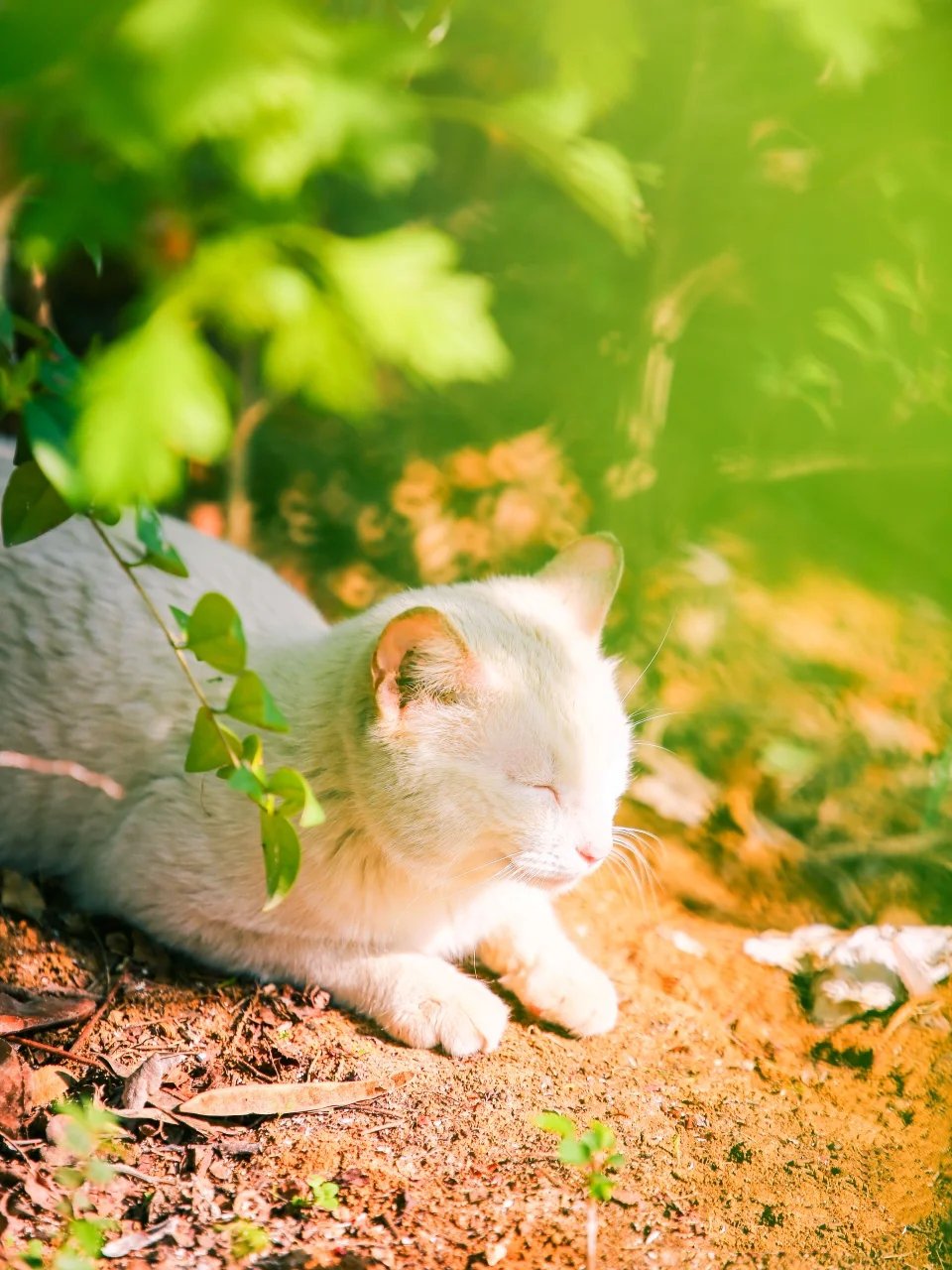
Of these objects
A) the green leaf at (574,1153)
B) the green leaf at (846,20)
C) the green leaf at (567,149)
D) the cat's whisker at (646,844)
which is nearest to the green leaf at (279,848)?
the green leaf at (574,1153)

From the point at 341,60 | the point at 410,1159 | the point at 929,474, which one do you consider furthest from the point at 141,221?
the point at 929,474

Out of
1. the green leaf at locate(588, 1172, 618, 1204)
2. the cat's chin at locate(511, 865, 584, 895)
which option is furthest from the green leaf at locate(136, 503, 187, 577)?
the green leaf at locate(588, 1172, 618, 1204)

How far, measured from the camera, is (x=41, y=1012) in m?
2.23

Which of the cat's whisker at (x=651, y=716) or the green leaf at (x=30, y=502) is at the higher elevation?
the green leaf at (x=30, y=502)

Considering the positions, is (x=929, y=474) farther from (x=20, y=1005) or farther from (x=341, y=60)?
(x=20, y=1005)

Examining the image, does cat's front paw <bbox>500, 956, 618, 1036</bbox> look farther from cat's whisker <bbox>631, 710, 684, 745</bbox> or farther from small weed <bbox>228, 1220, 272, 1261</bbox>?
small weed <bbox>228, 1220, 272, 1261</bbox>

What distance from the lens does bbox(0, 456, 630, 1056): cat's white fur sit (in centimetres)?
212

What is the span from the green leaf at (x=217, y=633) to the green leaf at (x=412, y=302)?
500mm

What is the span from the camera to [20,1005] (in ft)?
7.32

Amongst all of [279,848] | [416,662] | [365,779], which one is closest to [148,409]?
[279,848]

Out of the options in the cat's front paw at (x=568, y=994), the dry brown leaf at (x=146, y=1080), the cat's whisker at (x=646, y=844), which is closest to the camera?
the dry brown leaf at (x=146, y=1080)

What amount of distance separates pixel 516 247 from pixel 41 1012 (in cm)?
283

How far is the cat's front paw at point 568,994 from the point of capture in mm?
2459

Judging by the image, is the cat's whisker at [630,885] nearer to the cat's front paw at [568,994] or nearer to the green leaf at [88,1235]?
the cat's front paw at [568,994]
